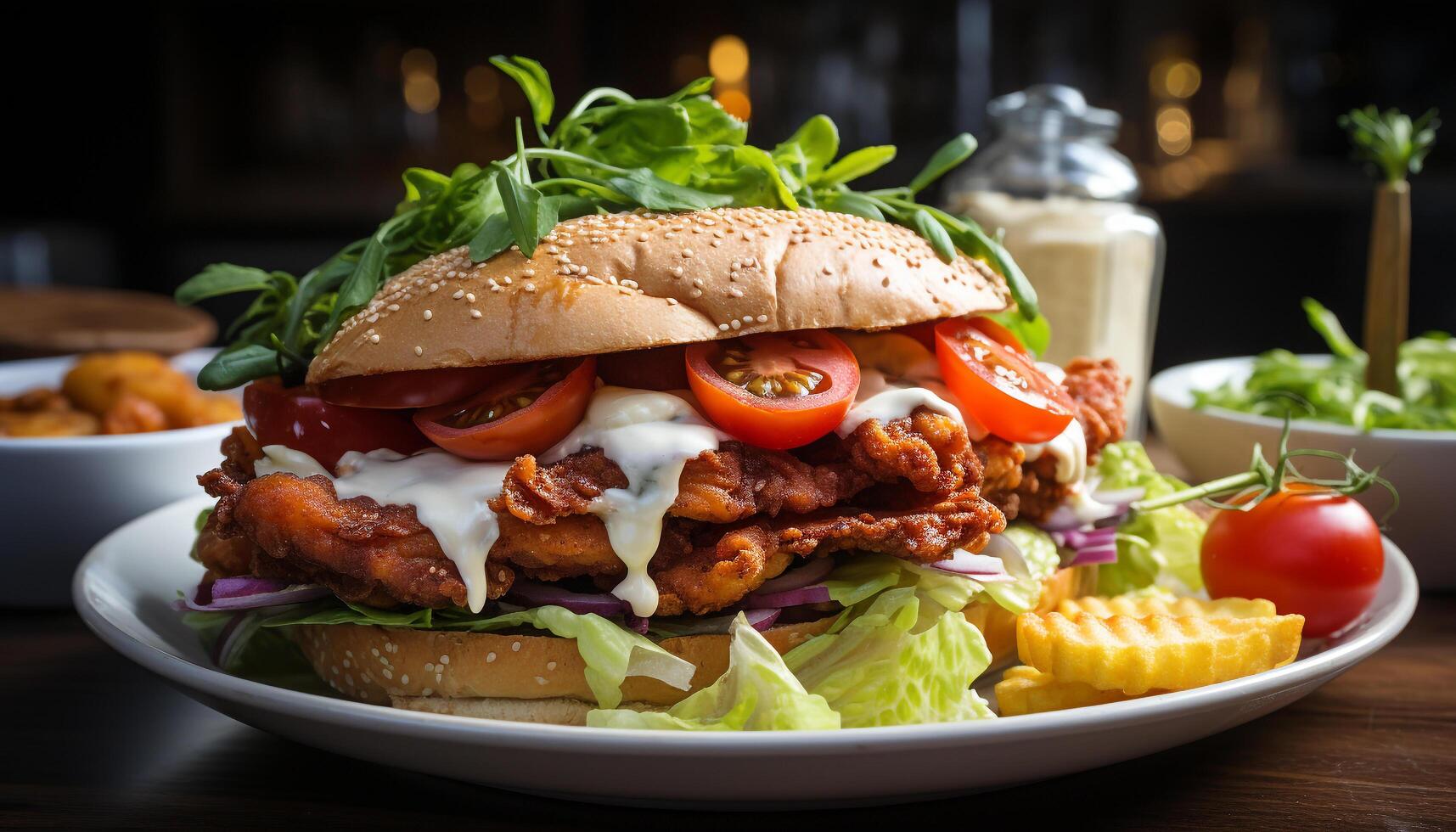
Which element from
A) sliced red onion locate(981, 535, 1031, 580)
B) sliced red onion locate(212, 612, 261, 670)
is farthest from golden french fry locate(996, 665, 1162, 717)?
sliced red onion locate(212, 612, 261, 670)

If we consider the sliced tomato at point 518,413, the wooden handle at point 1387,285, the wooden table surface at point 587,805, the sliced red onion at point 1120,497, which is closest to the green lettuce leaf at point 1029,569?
the sliced red onion at point 1120,497

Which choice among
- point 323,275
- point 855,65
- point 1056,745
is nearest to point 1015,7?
point 855,65

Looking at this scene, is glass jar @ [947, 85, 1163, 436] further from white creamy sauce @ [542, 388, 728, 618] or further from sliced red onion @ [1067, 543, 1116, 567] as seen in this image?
white creamy sauce @ [542, 388, 728, 618]

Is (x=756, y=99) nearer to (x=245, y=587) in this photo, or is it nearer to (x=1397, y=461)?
(x=1397, y=461)

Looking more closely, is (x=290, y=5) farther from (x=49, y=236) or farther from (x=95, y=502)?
(x=95, y=502)

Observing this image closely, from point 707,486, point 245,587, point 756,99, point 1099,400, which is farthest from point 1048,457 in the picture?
point 756,99

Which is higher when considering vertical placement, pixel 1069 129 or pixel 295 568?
pixel 1069 129
